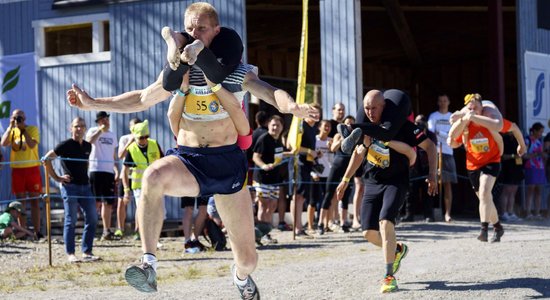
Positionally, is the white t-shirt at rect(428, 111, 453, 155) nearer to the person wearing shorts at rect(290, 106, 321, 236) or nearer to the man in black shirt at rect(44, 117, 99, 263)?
the person wearing shorts at rect(290, 106, 321, 236)

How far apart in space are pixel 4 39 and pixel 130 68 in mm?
2906

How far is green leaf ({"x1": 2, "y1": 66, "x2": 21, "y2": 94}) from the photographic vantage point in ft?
62.2

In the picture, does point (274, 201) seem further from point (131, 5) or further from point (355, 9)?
point (131, 5)

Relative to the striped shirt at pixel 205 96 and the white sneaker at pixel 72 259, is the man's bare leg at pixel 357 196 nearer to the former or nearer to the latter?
the white sneaker at pixel 72 259

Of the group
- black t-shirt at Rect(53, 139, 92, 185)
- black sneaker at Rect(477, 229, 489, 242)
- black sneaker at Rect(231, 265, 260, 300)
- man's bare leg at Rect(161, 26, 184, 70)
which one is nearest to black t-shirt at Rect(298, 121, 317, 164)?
black sneaker at Rect(477, 229, 489, 242)

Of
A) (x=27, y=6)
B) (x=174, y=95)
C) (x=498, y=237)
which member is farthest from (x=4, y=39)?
(x=174, y=95)

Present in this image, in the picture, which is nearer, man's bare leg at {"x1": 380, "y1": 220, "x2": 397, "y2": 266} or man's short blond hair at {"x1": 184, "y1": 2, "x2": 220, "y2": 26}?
man's short blond hair at {"x1": 184, "y1": 2, "x2": 220, "y2": 26}

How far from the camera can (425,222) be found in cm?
1705

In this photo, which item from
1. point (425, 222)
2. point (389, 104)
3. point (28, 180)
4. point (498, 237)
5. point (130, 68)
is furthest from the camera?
point (130, 68)

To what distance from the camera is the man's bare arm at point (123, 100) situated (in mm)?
6820

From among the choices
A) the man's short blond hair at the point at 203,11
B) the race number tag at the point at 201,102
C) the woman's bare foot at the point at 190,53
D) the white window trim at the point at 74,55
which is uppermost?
the white window trim at the point at 74,55

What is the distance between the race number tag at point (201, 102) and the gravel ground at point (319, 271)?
2.61 meters

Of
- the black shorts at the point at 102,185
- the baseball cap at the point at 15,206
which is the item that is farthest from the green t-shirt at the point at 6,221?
the black shorts at the point at 102,185

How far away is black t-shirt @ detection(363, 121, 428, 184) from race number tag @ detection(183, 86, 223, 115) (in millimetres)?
3011
